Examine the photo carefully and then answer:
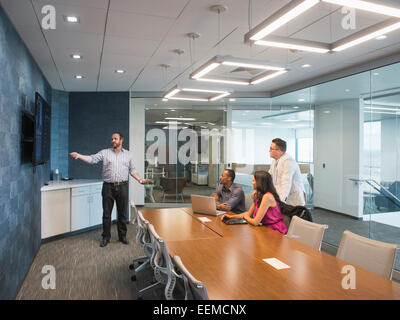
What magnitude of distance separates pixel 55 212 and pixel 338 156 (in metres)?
5.19

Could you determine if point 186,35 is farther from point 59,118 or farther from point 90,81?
point 59,118

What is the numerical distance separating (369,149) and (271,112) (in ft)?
9.63

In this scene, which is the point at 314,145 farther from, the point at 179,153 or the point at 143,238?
the point at 143,238

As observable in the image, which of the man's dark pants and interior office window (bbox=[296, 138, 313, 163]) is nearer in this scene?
the man's dark pants

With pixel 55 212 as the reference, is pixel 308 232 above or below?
above

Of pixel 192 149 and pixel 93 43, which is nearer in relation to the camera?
pixel 93 43

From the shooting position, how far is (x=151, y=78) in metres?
5.96

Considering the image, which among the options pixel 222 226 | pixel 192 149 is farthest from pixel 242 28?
pixel 192 149

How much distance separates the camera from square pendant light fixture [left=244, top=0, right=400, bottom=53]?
1773 millimetres

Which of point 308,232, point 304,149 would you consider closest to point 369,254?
point 308,232

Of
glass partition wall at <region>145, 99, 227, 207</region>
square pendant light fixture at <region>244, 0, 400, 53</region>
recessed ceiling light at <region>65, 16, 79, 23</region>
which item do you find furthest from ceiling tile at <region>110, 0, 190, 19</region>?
glass partition wall at <region>145, 99, 227, 207</region>

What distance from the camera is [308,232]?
2.98 m

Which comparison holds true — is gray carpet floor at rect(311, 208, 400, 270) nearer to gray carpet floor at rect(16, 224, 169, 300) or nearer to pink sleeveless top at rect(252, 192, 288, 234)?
pink sleeveless top at rect(252, 192, 288, 234)

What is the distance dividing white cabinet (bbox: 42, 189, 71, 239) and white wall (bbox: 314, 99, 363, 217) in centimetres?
484
